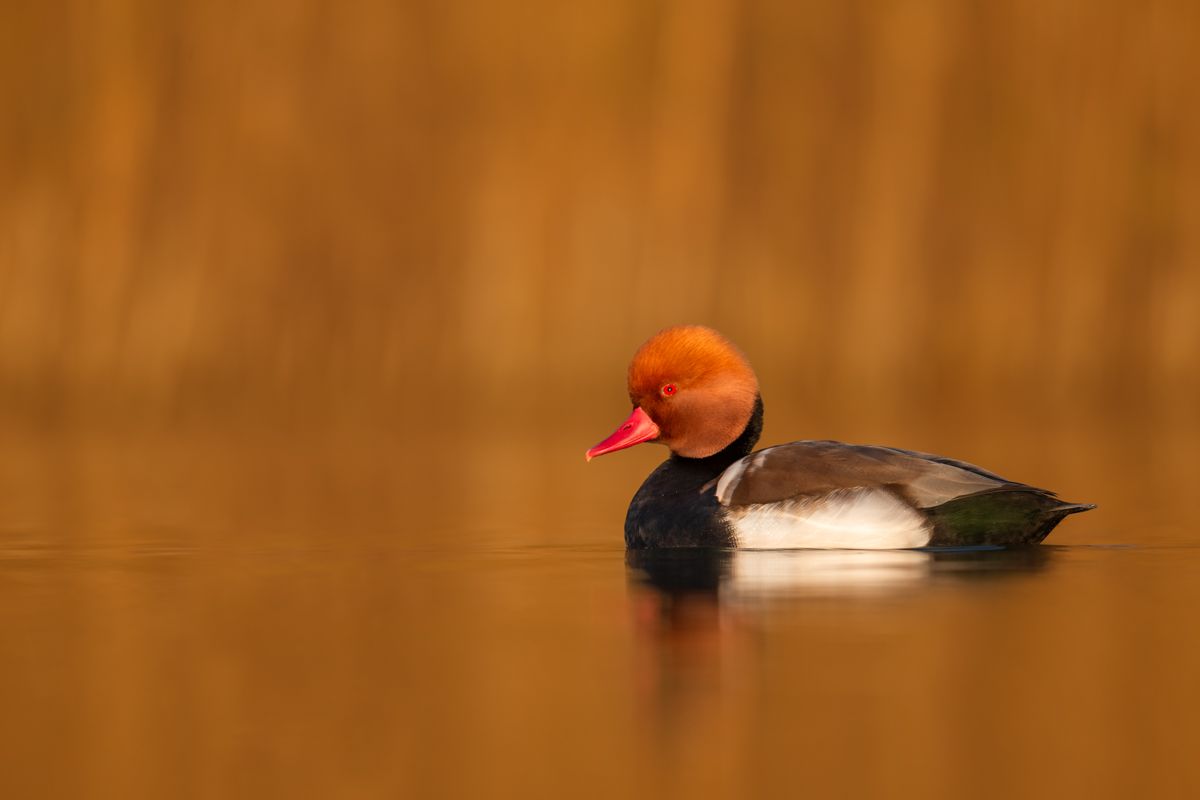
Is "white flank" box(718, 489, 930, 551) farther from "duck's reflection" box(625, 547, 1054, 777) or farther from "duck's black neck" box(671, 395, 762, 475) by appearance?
"duck's black neck" box(671, 395, 762, 475)

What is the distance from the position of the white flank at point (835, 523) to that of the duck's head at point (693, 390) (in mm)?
549

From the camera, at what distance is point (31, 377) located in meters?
14.5

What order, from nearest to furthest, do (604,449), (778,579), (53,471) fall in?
(778,579) → (604,449) → (53,471)

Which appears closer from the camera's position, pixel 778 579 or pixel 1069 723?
pixel 1069 723

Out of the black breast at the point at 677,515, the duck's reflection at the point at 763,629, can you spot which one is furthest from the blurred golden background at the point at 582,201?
the duck's reflection at the point at 763,629

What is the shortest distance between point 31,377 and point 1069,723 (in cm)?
1241

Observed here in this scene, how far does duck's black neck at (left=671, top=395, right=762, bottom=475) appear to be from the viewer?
636 cm

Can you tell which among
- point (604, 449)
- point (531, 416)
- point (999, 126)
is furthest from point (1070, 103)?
point (604, 449)

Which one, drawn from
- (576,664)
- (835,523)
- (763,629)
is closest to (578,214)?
(835,523)

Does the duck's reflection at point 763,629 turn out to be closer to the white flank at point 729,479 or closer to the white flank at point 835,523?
the white flank at point 835,523

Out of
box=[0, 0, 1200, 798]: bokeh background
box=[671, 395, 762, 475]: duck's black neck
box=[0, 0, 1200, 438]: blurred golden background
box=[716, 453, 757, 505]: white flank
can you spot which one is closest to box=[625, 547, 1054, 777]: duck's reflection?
box=[716, 453, 757, 505]: white flank

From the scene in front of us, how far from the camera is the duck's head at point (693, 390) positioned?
6.32m

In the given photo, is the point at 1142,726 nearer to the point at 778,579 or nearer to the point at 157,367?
the point at 778,579

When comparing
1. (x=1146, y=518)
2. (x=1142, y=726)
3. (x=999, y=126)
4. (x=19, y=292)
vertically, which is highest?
(x=999, y=126)
